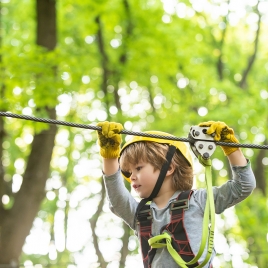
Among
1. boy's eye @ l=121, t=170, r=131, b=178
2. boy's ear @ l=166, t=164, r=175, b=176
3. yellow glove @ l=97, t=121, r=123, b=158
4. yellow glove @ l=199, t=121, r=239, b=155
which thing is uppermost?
yellow glove @ l=97, t=121, r=123, b=158

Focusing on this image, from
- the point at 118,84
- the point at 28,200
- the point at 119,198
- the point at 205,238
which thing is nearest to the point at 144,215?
the point at 119,198

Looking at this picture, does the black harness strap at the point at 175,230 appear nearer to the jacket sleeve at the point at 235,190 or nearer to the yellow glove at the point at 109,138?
the jacket sleeve at the point at 235,190

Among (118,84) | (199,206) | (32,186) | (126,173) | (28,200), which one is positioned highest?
(118,84)

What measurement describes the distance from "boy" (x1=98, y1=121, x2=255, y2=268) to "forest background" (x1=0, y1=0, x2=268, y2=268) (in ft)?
12.8

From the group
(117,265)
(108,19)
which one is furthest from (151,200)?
(117,265)

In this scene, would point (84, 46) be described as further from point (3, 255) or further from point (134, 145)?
point (134, 145)

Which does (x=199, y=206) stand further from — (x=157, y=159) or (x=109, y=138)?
(x=109, y=138)

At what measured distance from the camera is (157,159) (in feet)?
7.78

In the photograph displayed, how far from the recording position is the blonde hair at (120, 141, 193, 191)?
2371 mm

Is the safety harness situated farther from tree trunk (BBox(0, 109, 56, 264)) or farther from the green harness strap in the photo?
tree trunk (BBox(0, 109, 56, 264))

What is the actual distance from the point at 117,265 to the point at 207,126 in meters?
8.92

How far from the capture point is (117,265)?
1069 centimetres

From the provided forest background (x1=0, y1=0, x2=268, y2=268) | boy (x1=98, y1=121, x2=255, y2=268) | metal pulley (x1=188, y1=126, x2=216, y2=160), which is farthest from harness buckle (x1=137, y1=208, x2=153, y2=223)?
forest background (x1=0, y1=0, x2=268, y2=268)

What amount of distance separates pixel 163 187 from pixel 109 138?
1.16 ft
